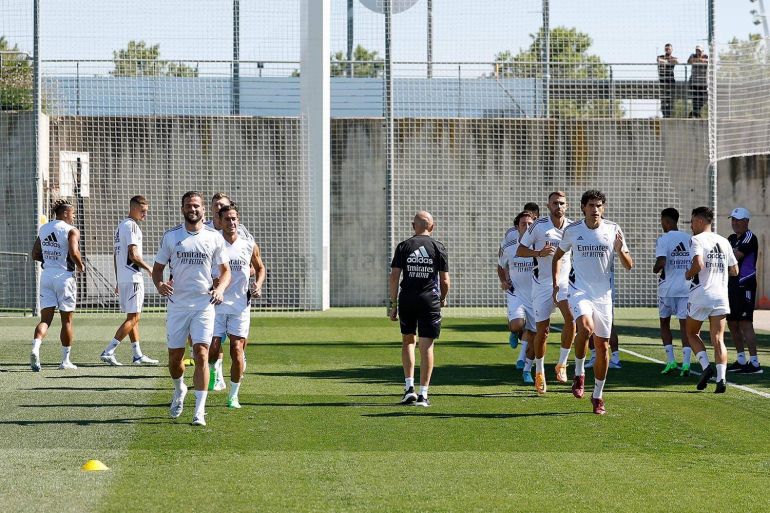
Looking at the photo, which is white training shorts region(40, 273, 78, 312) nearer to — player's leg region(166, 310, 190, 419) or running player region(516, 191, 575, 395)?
player's leg region(166, 310, 190, 419)

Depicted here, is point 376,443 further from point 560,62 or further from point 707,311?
point 560,62

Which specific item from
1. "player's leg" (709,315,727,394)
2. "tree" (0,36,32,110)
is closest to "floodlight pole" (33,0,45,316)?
"tree" (0,36,32,110)

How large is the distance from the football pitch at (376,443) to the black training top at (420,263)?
119cm

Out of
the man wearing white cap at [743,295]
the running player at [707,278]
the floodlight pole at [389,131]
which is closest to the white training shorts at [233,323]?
the running player at [707,278]

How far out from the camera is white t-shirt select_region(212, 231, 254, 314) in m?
11.0

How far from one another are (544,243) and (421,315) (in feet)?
7.29

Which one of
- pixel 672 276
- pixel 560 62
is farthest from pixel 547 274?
pixel 560 62

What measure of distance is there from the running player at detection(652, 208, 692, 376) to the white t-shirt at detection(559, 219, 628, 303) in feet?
10.3

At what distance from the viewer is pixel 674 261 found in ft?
46.7

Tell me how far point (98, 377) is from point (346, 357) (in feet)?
12.8

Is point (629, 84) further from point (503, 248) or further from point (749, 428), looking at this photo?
point (749, 428)

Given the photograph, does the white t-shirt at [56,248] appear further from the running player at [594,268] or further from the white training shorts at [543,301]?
the running player at [594,268]

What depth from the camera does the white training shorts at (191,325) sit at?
9609mm

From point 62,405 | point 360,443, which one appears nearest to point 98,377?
point 62,405
